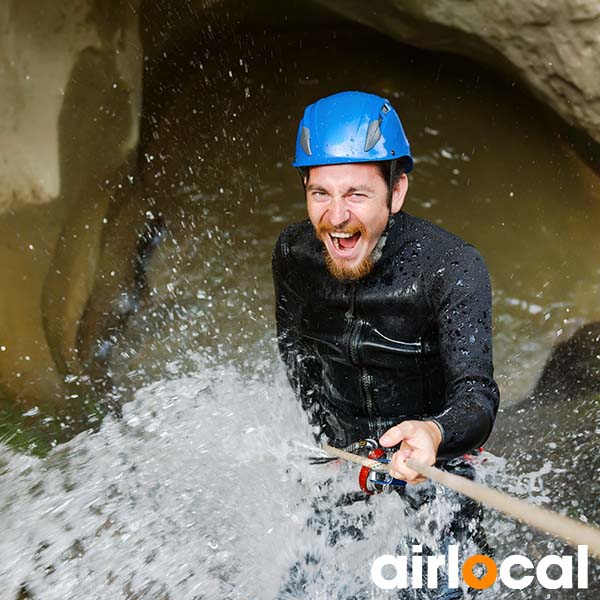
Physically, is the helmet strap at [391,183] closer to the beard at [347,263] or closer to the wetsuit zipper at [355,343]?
the beard at [347,263]

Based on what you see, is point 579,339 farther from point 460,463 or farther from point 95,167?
point 95,167

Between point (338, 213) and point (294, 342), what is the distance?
2.09 ft

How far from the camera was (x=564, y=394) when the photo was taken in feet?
11.8

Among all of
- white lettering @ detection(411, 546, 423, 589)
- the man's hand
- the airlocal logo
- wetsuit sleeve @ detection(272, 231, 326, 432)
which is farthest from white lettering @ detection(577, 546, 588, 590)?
the man's hand

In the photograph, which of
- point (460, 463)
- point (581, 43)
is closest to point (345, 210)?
point (460, 463)

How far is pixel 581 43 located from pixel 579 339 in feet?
4.36

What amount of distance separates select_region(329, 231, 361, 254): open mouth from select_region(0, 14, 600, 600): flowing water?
2.72ft

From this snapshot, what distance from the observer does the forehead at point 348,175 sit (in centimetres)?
207

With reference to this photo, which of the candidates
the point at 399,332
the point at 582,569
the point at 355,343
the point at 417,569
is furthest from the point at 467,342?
the point at 582,569

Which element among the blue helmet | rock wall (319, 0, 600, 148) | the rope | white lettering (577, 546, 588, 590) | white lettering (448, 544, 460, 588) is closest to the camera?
the rope

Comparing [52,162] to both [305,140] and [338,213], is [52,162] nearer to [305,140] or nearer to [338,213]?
[305,140]

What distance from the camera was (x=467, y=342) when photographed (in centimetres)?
198

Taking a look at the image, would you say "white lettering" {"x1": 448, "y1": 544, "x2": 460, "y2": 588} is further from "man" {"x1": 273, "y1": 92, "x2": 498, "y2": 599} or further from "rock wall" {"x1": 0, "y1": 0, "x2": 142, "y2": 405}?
"rock wall" {"x1": 0, "y1": 0, "x2": 142, "y2": 405}

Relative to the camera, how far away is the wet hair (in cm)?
211
